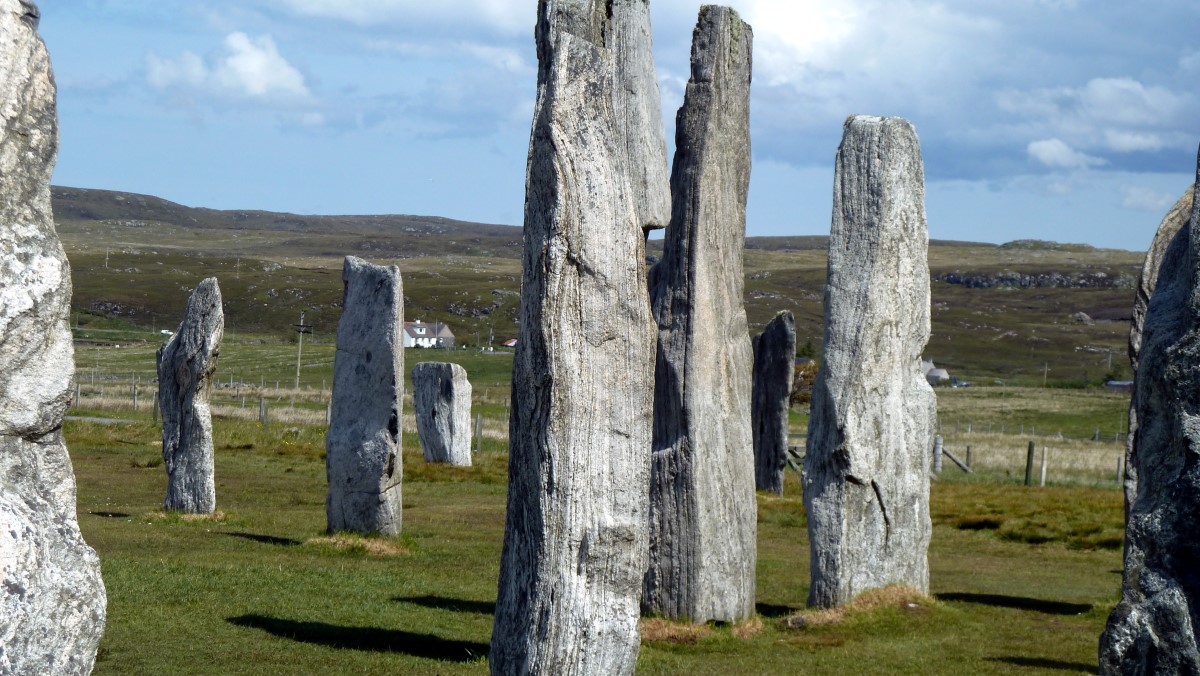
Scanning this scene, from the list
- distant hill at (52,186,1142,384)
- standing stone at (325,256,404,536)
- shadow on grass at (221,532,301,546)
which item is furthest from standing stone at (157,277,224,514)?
distant hill at (52,186,1142,384)

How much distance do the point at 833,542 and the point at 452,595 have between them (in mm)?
3712

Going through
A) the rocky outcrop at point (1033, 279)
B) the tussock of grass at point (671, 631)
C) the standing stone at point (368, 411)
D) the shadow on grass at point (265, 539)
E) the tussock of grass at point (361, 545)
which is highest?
the rocky outcrop at point (1033, 279)

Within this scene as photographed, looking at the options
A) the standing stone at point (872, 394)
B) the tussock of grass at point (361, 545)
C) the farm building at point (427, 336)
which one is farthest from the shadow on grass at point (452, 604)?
the farm building at point (427, 336)

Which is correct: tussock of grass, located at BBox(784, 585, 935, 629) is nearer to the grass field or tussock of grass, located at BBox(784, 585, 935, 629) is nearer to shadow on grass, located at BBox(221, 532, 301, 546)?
the grass field

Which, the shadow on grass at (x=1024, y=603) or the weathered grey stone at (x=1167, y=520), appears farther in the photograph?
the shadow on grass at (x=1024, y=603)

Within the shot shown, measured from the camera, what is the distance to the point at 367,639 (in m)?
11.0

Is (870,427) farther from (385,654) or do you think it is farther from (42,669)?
(42,669)

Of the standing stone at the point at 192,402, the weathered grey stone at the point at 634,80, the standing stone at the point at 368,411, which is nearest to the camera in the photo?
the weathered grey stone at the point at 634,80

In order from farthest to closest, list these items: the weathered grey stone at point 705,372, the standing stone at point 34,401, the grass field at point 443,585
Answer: the weathered grey stone at point 705,372 < the grass field at point 443,585 < the standing stone at point 34,401

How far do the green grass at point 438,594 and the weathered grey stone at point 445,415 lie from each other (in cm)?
528

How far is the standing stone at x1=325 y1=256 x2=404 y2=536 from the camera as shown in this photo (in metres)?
16.0

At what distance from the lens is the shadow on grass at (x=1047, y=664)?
11.0 meters

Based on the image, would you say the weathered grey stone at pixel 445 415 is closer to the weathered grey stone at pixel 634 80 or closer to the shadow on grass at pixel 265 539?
the shadow on grass at pixel 265 539

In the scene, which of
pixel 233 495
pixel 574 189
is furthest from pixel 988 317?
pixel 574 189
